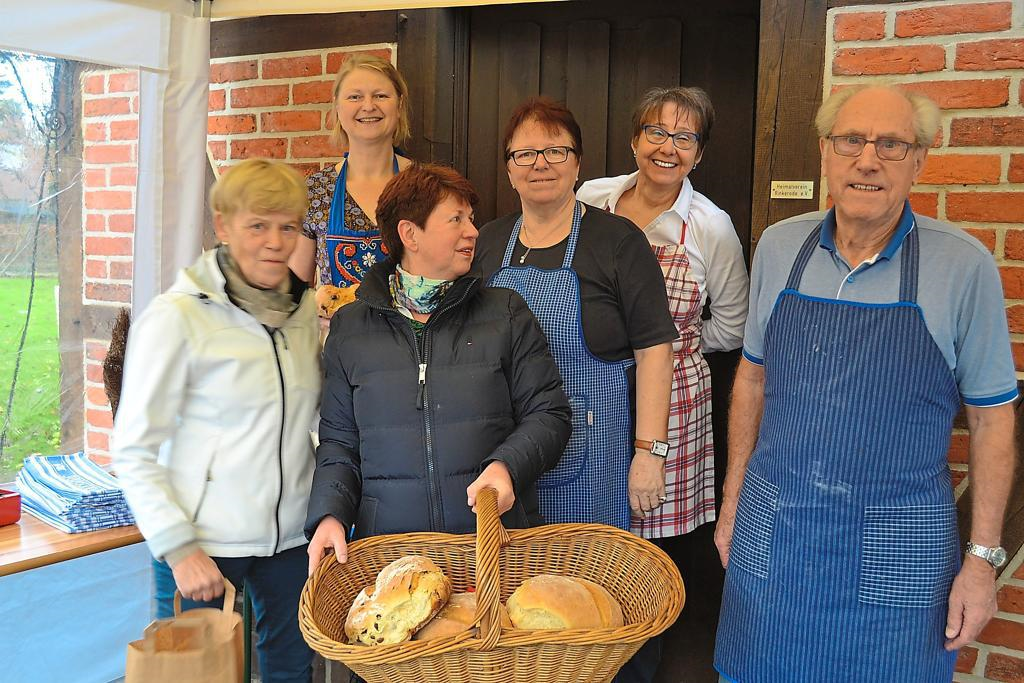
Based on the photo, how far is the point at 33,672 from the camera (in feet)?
9.29

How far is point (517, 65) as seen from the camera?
10.0 ft

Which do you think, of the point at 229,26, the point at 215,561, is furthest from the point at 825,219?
the point at 229,26

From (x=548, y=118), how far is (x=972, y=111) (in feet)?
3.39

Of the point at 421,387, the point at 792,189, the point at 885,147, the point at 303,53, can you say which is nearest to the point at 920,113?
the point at 885,147

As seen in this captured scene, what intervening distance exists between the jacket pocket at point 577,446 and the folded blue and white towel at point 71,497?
1.34 m

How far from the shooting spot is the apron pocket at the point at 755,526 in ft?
6.08

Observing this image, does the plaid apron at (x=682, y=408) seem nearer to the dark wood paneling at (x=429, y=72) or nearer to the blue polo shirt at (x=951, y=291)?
the blue polo shirt at (x=951, y=291)

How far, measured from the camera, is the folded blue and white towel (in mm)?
2531

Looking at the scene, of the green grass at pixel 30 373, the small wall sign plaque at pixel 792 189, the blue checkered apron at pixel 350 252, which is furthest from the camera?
the green grass at pixel 30 373

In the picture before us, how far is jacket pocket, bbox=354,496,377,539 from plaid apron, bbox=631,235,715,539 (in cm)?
78

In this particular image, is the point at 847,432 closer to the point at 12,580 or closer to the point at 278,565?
the point at 278,565

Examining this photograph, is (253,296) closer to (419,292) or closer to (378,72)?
(419,292)

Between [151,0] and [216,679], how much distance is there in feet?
6.51

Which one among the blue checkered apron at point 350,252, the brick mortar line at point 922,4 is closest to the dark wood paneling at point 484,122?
the blue checkered apron at point 350,252
